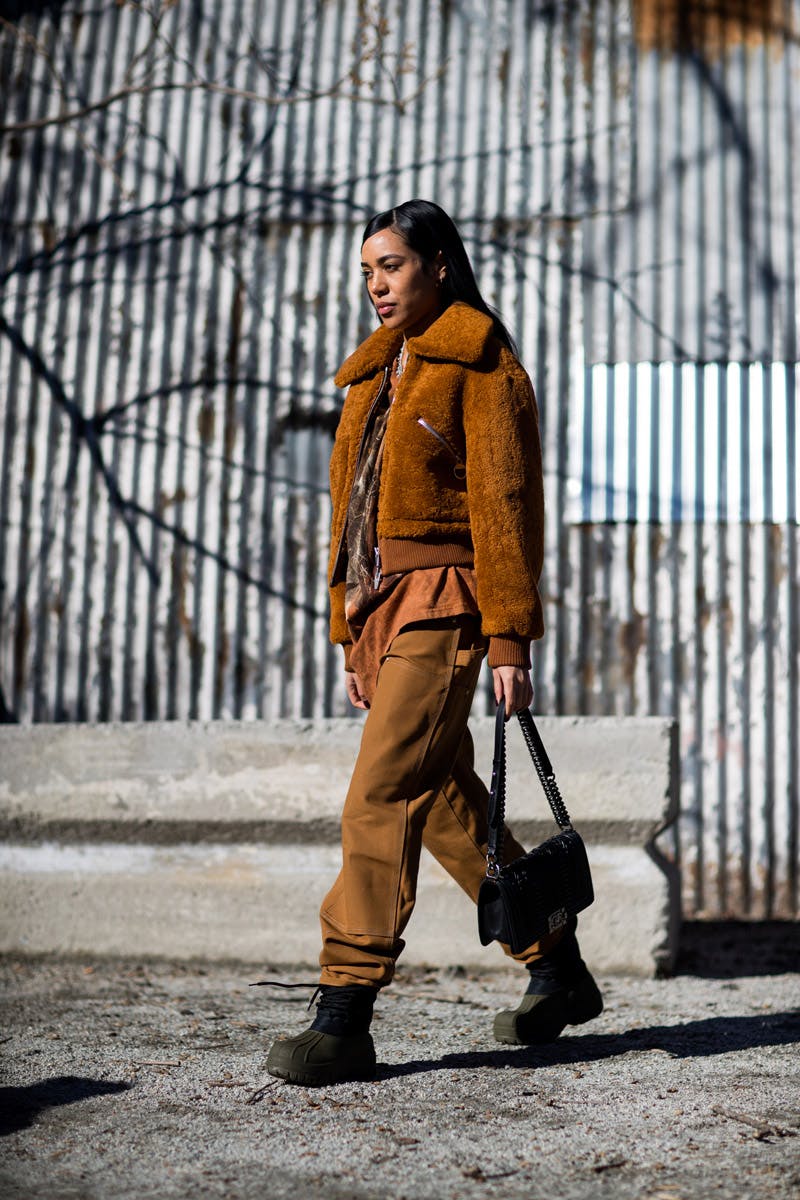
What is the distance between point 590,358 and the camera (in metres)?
6.34

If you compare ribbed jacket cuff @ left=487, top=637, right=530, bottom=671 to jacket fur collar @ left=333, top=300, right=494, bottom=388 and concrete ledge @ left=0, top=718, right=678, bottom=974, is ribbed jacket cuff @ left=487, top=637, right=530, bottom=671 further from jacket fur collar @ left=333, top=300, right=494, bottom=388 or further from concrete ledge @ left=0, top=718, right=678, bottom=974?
concrete ledge @ left=0, top=718, right=678, bottom=974

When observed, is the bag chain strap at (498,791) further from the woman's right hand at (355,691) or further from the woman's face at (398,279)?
the woman's face at (398,279)

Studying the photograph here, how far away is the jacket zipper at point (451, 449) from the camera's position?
3.01 meters

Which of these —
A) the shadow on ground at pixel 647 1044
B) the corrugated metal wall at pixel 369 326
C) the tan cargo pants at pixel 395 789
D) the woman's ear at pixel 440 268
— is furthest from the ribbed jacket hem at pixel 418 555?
the corrugated metal wall at pixel 369 326

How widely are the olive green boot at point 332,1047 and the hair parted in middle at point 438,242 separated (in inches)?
65.7

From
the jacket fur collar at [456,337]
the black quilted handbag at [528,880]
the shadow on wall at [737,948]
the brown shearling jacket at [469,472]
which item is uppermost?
the jacket fur collar at [456,337]

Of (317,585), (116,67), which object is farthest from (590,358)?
(116,67)

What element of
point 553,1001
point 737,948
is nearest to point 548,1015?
point 553,1001

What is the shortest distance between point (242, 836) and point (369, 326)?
10.2 ft

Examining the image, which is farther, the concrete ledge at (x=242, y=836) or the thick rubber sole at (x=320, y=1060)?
the concrete ledge at (x=242, y=836)

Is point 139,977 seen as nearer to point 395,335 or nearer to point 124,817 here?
point 124,817

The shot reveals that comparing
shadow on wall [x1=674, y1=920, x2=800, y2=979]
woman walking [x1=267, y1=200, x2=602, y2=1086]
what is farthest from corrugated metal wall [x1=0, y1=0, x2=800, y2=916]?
woman walking [x1=267, y1=200, x2=602, y2=1086]

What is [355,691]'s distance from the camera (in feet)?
11.0

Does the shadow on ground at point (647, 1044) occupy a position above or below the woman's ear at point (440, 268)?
below
